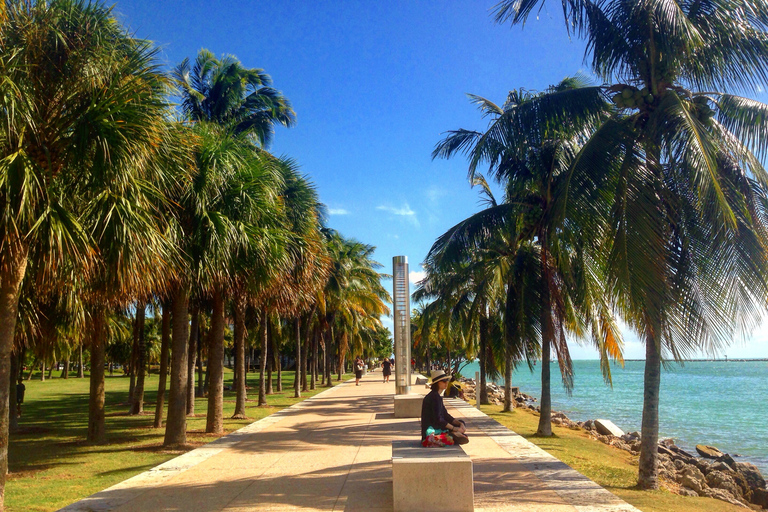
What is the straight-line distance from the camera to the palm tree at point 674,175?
783 centimetres

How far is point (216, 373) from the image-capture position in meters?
14.9

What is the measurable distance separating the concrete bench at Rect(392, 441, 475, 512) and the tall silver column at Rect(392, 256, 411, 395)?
1134 centimetres

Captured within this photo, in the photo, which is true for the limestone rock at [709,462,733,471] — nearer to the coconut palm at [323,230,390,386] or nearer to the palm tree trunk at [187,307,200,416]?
the palm tree trunk at [187,307,200,416]

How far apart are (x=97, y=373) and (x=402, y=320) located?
871 centimetres

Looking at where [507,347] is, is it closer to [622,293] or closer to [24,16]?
[622,293]

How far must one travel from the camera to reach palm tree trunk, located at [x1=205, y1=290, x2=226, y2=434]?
14.4 m

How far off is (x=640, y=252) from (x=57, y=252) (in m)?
7.23

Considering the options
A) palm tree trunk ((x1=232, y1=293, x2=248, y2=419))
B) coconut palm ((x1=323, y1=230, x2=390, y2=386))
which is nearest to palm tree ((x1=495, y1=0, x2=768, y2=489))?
palm tree trunk ((x1=232, y1=293, x2=248, y2=419))

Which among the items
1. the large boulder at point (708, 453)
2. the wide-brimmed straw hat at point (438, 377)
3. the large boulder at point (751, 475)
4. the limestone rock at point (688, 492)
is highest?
the wide-brimmed straw hat at point (438, 377)

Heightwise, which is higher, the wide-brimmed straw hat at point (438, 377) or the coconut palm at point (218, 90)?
the coconut palm at point (218, 90)

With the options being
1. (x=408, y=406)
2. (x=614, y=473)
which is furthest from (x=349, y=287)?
(x=614, y=473)

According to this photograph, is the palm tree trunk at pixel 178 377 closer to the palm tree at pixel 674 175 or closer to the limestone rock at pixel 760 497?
the palm tree at pixel 674 175

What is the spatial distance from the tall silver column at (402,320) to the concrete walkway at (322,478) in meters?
4.17

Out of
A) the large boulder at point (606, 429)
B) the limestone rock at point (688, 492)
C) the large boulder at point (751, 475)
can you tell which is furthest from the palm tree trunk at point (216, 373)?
the large boulder at point (751, 475)
